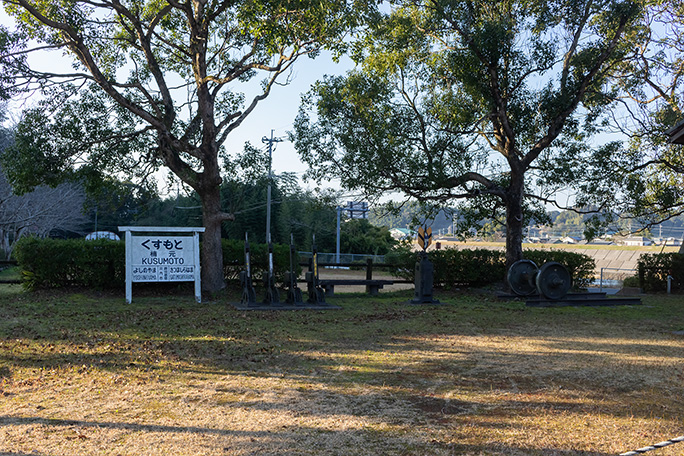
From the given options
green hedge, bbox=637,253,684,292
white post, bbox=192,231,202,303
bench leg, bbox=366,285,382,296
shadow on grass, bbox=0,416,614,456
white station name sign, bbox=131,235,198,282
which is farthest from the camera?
green hedge, bbox=637,253,684,292

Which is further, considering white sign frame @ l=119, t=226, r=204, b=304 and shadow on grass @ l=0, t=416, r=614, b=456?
white sign frame @ l=119, t=226, r=204, b=304

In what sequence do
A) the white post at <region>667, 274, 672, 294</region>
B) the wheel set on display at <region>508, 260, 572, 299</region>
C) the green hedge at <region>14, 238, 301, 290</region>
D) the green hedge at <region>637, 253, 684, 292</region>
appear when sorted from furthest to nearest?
the green hedge at <region>637, 253, 684, 292</region> < the white post at <region>667, 274, 672, 294</region> < the wheel set on display at <region>508, 260, 572, 299</region> < the green hedge at <region>14, 238, 301, 290</region>

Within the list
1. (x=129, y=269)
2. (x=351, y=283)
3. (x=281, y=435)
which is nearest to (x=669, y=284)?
(x=351, y=283)

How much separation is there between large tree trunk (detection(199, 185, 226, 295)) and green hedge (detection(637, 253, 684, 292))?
47.7 feet

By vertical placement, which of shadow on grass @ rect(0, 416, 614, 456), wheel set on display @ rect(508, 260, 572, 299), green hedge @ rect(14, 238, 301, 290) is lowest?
shadow on grass @ rect(0, 416, 614, 456)

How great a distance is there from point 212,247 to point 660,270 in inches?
603

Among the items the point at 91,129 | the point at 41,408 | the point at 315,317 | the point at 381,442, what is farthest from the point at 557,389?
the point at 91,129

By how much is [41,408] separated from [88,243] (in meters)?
9.83

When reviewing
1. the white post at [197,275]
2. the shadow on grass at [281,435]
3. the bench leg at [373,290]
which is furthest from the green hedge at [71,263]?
the shadow on grass at [281,435]

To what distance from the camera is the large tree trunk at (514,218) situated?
54.7 feet

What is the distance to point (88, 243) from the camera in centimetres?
1386

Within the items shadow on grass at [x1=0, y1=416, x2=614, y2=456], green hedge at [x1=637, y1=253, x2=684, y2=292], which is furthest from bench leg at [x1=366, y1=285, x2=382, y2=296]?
shadow on grass at [x1=0, y1=416, x2=614, y2=456]

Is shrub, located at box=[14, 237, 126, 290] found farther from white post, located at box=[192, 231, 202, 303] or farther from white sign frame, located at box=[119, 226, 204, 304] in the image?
white post, located at box=[192, 231, 202, 303]

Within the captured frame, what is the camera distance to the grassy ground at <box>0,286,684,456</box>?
4.13 metres
